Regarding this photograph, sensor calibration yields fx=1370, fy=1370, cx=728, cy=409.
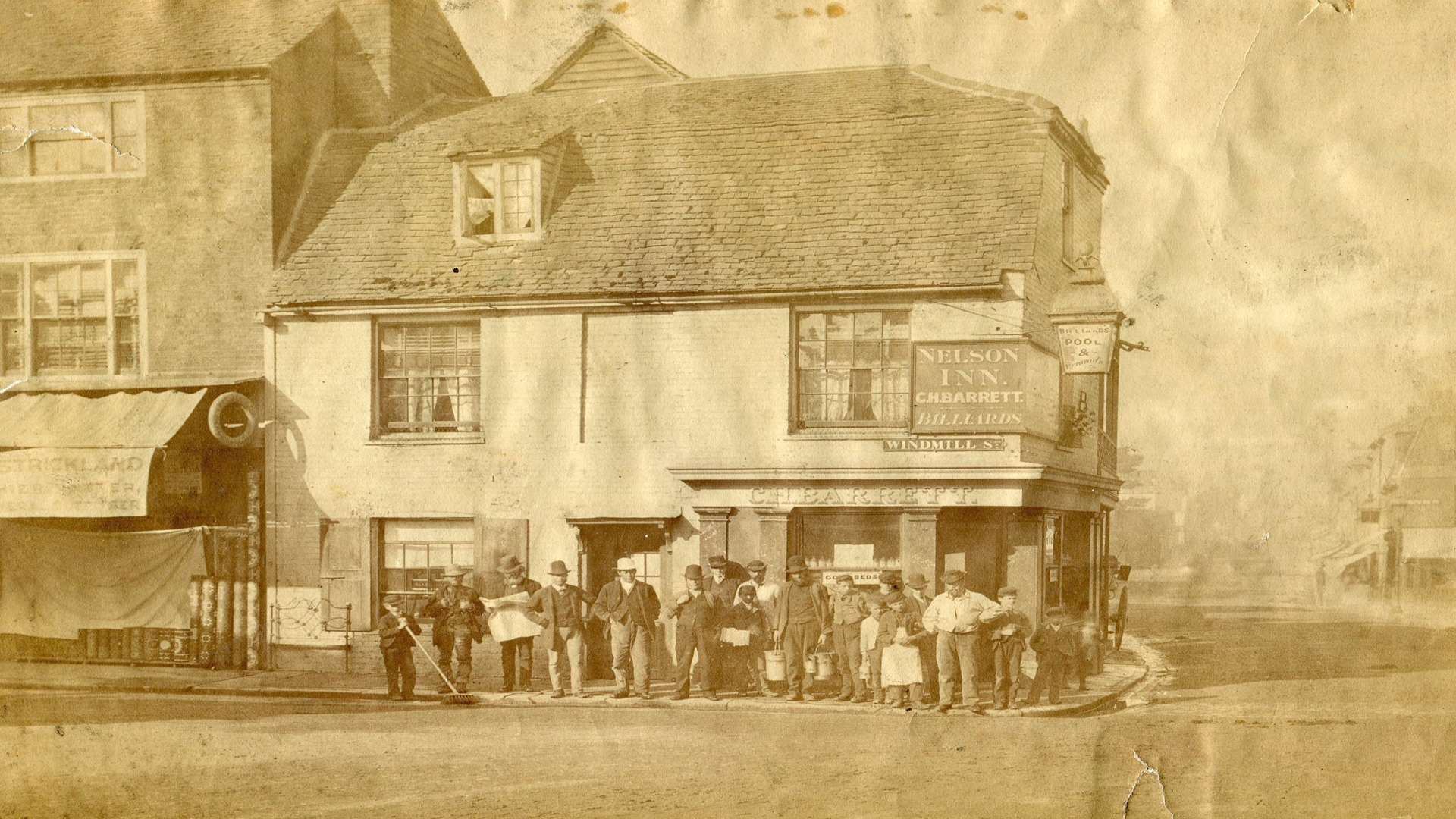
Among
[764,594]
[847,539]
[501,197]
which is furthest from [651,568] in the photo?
[501,197]

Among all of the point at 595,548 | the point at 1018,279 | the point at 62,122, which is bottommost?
the point at 595,548

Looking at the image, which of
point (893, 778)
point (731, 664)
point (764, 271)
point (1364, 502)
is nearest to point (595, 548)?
point (731, 664)

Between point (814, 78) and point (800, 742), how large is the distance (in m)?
3.22

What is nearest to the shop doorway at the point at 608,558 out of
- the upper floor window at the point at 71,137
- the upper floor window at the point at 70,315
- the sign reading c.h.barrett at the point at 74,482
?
the sign reading c.h.barrett at the point at 74,482

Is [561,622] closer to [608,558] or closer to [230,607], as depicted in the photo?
[608,558]

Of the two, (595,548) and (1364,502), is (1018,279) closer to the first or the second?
(1364,502)

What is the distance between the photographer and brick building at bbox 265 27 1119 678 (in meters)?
7.93

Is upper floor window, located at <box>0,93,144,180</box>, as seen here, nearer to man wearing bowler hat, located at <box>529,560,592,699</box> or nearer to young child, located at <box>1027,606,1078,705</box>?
man wearing bowler hat, located at <box>529,560,592,699</box>

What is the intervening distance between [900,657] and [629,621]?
192cm

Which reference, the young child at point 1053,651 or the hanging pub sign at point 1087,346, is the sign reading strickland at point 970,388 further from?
the young child at point 1053,651

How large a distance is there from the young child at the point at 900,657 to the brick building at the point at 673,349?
1.52ft

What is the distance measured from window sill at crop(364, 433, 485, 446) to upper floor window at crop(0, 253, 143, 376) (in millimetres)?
1557

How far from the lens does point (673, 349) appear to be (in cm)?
841

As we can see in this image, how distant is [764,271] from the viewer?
898 cm
